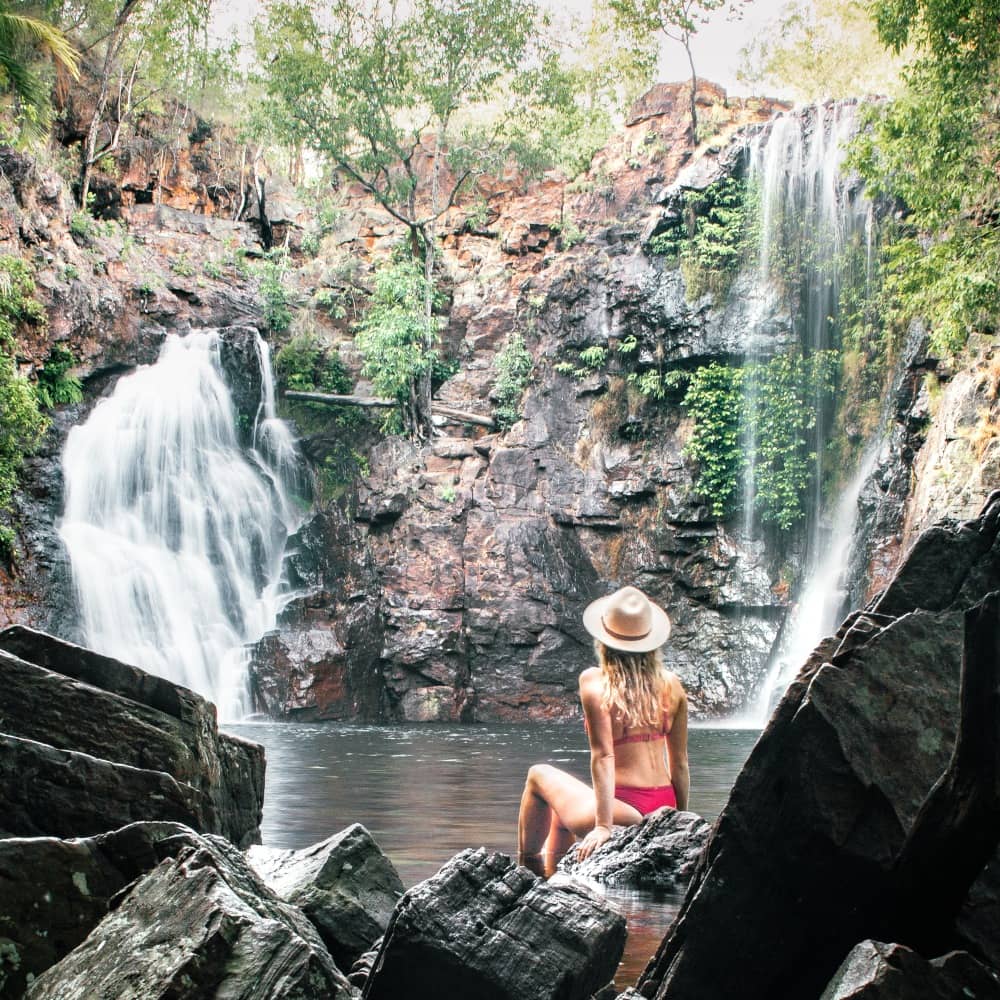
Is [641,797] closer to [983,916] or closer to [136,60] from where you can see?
[983,916]

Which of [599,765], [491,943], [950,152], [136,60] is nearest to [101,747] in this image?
[491,943]

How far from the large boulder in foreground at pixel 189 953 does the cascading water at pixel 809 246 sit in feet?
64.0

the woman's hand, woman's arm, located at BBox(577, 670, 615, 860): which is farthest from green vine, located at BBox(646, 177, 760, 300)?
the woman's hand

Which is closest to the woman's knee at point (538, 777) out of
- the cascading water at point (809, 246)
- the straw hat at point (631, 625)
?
the straw hat at point (631, 625)

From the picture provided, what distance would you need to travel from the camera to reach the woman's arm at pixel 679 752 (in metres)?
5.42

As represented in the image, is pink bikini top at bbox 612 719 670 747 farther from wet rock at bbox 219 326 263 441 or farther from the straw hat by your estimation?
wet rock at bbox 219 326 263 441

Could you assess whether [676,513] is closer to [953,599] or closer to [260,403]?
[260,403]

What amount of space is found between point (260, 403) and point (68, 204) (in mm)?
5644

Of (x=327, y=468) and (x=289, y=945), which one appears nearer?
(x=289, y=945)

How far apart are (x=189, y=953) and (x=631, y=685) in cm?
328

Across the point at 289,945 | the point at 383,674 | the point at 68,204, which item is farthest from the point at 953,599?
the point at 68,204

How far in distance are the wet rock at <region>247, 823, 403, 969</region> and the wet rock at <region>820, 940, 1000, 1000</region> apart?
1.74 m

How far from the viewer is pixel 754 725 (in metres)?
19.5

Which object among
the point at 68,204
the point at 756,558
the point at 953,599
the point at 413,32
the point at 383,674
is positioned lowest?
the point at 383,674
